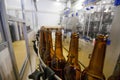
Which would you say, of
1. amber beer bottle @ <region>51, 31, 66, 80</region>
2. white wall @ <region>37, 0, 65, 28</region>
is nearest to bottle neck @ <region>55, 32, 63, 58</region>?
amber beer bottle @ <region>51, 31, 66, 80</region>

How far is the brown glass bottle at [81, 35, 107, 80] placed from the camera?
0.21 m

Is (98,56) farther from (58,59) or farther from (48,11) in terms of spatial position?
(48,11)

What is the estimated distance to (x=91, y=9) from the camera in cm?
Result: 123

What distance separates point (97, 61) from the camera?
22 centimetres

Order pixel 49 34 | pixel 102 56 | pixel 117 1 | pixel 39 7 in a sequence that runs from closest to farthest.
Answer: pixel 102 56, pixel 49 34, pixel 117 1, pixel 39 7

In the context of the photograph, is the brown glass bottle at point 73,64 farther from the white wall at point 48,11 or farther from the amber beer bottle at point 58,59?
the white wall at point 48,11

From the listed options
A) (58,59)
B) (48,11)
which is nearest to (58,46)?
(58,59)

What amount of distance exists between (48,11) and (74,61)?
408 centimetres

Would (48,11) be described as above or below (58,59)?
above

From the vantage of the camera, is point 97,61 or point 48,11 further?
point 48,11

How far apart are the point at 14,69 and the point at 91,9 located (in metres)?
1.25

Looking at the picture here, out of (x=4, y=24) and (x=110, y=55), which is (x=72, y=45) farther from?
(x=110, y=55)

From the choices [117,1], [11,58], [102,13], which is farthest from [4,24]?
[102,13]

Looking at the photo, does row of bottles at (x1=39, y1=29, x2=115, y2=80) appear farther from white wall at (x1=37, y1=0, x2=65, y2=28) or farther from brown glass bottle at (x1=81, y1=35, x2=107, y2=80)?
white wall at (x1=37, y1=0, x2=65, y2=28)
